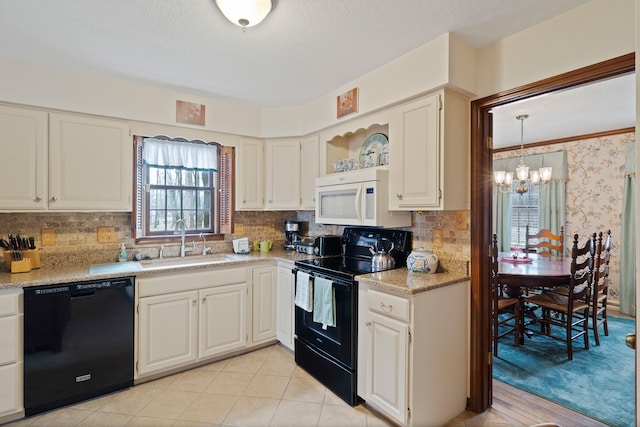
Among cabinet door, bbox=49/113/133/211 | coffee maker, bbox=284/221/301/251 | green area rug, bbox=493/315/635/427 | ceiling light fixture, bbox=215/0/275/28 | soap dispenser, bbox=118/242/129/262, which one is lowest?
green area rug, bbox=493/315/635/427

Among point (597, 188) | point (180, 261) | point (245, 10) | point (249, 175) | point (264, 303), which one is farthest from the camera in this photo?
point (597, 188)

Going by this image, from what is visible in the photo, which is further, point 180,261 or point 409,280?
point 180,261

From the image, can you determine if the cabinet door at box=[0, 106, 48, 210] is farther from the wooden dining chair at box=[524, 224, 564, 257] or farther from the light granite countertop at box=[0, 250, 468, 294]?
the wooden dining chair at box=[524, 224, 564, 257]

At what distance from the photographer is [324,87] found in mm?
2914

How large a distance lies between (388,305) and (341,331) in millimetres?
512

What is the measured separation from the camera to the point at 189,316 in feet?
8.96

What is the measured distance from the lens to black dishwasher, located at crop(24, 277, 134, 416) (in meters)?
2.15

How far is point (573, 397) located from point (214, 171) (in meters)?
3.64

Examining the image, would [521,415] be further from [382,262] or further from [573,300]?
[573,300]

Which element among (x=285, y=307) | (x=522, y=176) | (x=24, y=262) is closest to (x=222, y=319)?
(x=285, y=307)

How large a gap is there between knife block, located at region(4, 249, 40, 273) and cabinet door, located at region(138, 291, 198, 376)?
83cm

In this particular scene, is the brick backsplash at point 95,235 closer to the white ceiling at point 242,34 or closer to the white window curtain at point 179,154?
the white window curtain at point 179,154

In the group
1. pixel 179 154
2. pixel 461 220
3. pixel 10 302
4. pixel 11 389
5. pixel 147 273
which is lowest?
pixel 11 389

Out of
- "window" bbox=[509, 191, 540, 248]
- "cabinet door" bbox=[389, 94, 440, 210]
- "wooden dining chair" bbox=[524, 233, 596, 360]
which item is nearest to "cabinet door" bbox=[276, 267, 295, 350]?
"cabinet door" bbox=[389, 94, 440, 210]
